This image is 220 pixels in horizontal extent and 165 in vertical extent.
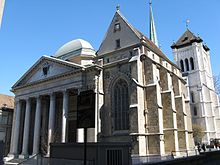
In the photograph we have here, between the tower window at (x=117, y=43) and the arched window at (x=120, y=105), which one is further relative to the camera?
the tower window at (x=117, y=43)

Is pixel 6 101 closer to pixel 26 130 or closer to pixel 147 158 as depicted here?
pixel 26 130

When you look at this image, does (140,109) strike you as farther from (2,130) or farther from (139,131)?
(2,130)

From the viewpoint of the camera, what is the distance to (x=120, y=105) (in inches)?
1079

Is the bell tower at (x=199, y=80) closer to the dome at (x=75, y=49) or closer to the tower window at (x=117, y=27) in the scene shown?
the dome at (x=75, y=49)

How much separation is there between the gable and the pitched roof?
1731 inches

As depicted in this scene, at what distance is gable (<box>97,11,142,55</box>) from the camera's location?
29.7 m

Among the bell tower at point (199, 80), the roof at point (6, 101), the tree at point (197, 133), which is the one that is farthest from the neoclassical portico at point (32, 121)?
the bell tower at point (199, 80)

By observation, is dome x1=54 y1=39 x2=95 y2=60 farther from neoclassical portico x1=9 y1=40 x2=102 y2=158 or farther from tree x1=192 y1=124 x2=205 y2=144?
tree x1=192 y1=124 x2=205 y2=144

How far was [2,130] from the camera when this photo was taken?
4209cm

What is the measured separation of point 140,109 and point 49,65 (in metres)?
18.2

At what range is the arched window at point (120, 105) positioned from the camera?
26.6 metres

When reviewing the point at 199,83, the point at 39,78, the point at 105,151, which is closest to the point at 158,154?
the point at 105,151

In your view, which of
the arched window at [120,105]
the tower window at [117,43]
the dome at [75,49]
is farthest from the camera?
the dome at [75,49]

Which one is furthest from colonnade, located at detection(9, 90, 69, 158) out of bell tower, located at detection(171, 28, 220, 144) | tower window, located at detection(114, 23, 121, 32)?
bell tower, located at detection(171, 28, 220, 144)
